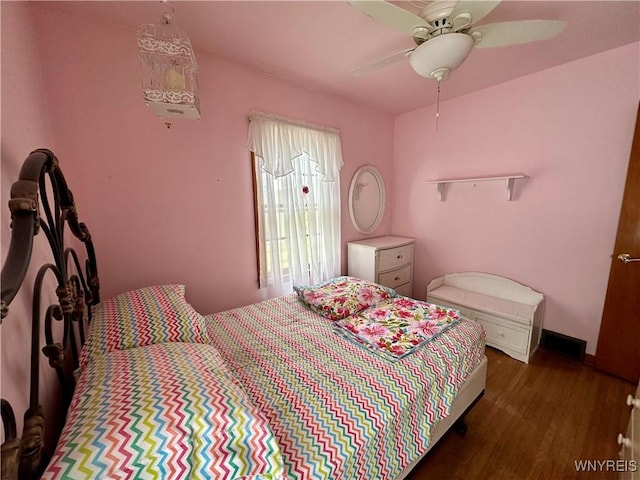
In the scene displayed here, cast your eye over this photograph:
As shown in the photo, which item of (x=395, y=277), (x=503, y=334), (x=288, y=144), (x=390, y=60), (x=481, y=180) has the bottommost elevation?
(x=503, y=334)

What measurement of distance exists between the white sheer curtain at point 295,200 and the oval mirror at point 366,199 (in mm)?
331

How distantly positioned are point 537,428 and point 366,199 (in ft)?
7.55

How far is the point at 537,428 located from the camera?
156 cm

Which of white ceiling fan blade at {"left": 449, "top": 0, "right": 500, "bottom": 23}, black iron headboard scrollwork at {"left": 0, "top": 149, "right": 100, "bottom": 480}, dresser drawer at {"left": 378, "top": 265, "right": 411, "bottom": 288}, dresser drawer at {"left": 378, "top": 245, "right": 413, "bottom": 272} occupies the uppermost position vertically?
white ceiling fan blade at {"left": 449, "top": 0, "right": 500, "bottom": 23}

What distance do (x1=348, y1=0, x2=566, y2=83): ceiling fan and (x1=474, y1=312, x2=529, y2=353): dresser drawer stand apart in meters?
2.02

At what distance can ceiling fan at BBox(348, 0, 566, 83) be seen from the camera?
1034 millimetres

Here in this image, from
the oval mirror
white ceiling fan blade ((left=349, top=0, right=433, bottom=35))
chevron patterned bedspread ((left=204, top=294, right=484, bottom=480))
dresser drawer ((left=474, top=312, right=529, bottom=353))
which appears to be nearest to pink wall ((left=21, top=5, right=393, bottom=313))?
chevron patterned bedspread ((left=204, top=294, right=484, bottom=480))

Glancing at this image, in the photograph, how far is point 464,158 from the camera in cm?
264

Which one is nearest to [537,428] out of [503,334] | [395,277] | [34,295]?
[503,334]

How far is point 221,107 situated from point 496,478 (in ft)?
9.01

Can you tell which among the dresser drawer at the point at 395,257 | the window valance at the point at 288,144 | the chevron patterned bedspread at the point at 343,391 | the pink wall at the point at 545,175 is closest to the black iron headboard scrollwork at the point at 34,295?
the chevron patterned bedspread at the point at 343,391

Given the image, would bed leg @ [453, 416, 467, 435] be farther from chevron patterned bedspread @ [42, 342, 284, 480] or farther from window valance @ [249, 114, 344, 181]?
window valance @ [249, 114, 344, 181]

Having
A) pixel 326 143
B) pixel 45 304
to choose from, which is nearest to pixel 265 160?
pixel 326 143

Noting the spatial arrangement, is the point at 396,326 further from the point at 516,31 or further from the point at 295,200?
the point at 516,31
